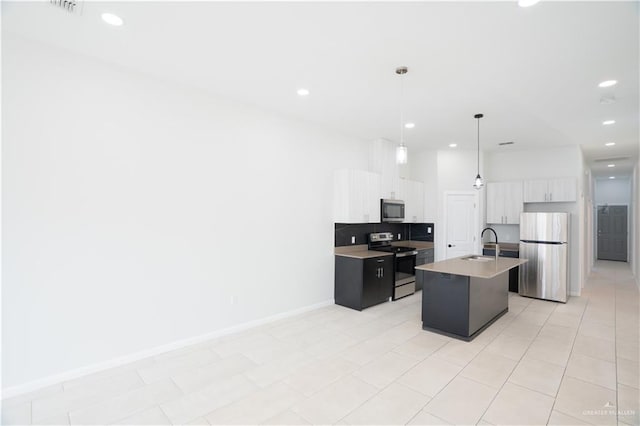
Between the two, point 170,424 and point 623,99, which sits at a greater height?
point 623,99

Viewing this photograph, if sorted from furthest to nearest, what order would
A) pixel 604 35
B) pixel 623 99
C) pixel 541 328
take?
pixel 541 328 → pixel 623 99 → pixel 604 35

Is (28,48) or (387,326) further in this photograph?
(387,326)

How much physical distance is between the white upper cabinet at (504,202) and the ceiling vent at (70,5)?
6.93 m

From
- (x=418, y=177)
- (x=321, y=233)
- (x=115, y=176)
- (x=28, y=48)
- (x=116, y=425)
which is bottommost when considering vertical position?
(x=116, y=425)

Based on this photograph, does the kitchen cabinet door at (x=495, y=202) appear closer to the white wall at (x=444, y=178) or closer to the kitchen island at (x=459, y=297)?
the white wall at (x=444, y=178)

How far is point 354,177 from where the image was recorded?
5258 mm

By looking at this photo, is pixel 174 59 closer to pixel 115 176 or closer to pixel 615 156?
pixel 115 176

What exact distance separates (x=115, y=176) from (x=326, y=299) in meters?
3.43

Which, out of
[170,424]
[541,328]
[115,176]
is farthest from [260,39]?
[541,328]

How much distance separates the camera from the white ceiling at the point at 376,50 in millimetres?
2295

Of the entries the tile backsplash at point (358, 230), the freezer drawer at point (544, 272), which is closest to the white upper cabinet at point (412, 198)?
the tile backsplash at point (358, 230)

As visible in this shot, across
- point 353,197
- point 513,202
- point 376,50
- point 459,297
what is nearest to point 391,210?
point 353,197

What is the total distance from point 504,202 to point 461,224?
3.16 feet

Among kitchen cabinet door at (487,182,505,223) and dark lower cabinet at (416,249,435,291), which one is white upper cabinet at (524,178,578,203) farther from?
dark lower cabinet at (416,249,435,291)
